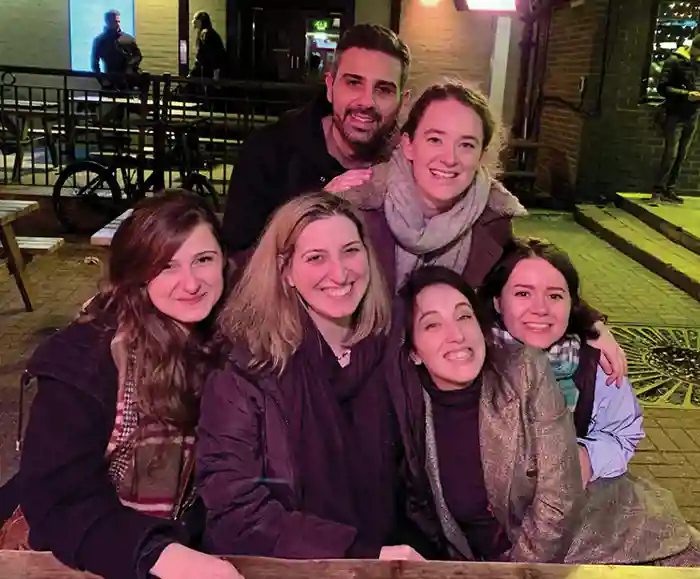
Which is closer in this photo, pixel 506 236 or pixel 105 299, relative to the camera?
pixel 105 299

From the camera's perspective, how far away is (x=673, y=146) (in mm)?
9211

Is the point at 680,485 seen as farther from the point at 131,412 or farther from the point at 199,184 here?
the point at 199,184

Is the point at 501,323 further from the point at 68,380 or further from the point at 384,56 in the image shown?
the point at 68,380

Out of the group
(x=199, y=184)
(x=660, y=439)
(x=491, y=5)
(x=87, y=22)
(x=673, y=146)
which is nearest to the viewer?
(x=660, y=439)

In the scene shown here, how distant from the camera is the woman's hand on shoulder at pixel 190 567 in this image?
1.55 meters

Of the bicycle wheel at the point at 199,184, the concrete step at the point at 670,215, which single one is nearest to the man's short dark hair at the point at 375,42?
the bicycle wheel at the point at 199,184

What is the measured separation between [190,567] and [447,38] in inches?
476

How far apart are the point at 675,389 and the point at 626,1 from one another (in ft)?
20.4

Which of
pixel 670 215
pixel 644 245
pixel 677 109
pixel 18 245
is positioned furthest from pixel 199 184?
pixel 677 109


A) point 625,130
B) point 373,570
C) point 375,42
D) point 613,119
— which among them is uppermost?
point 375,42

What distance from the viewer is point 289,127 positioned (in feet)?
9.49

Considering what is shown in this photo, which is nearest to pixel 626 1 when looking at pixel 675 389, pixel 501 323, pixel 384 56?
pixel 675 389

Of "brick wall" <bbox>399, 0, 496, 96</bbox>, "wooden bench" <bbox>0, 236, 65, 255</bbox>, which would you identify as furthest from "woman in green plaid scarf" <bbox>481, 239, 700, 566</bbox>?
"brick wall" <bbox>399, 0, 496, 96</bbox>

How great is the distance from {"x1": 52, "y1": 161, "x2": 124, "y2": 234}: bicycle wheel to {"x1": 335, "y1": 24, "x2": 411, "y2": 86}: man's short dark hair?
5727 mm
